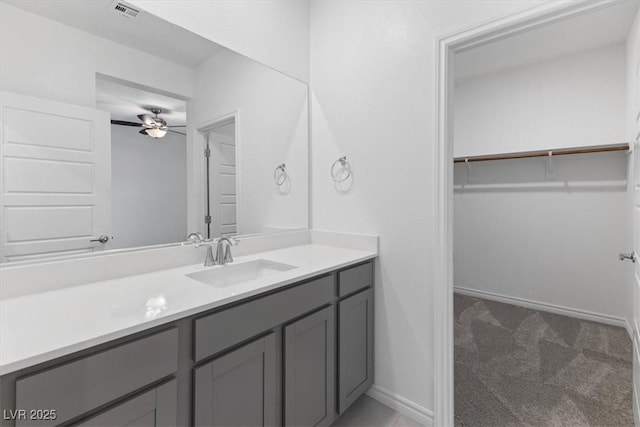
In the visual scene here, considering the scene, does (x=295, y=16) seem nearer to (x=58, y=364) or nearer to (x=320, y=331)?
(x=320, y=331)

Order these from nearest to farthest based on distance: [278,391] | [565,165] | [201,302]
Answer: [201,302] → [278,391] → [565,165]

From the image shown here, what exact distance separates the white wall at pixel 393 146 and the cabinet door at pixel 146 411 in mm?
1237

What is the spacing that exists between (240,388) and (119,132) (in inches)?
45.8

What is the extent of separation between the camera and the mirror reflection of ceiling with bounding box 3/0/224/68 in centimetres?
119

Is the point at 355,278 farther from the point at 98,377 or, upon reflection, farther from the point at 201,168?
the point at 98,377

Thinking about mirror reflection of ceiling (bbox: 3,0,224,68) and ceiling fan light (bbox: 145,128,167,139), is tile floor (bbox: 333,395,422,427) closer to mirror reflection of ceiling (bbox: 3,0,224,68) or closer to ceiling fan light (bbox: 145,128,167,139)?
ceiling fan light (bbox: 145,128,167,139)

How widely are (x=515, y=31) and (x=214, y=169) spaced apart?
5.37 ft

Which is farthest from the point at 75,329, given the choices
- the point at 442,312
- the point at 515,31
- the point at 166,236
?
the point at 515,31

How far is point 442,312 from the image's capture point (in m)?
1.61

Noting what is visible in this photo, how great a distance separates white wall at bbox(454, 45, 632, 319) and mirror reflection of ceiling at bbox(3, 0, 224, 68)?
3102mm

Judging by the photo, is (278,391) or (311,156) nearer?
(278,391)

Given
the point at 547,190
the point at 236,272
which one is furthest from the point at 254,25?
the point at 547,190

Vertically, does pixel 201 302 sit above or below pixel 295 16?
below

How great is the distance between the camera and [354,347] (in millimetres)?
1688
